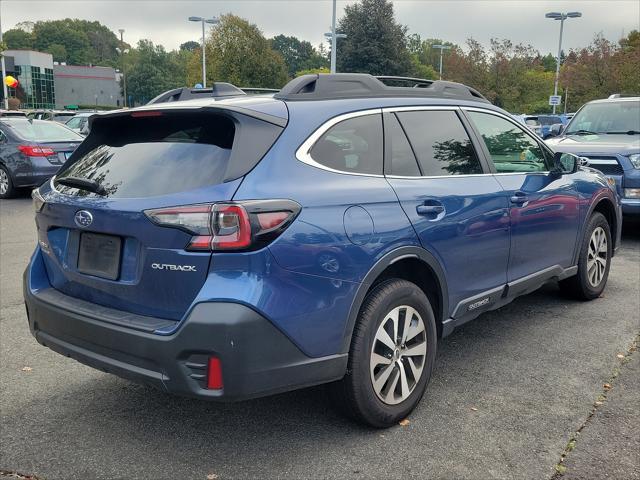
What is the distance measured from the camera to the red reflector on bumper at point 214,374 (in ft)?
9.06

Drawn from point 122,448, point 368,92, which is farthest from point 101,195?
point 368,92

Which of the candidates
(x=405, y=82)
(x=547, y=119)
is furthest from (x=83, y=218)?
(x=547, y=119)

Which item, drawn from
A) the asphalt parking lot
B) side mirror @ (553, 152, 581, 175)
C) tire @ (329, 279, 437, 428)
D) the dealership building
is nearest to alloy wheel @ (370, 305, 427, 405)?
tire @ (329, 279, 437, 428)

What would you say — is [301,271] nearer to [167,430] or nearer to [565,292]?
[167,430]

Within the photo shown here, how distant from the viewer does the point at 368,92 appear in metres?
3.71

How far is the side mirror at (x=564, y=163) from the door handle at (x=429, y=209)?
183 centimetres

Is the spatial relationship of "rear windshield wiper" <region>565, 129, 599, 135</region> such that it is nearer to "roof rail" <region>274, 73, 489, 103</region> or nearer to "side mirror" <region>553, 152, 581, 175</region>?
"side mirror" <region>553, 152, 581, 175</region>

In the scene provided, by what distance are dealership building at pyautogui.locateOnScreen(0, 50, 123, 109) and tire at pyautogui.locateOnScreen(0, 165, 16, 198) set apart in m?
69.9

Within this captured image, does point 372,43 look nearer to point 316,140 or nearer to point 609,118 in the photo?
point 609,118

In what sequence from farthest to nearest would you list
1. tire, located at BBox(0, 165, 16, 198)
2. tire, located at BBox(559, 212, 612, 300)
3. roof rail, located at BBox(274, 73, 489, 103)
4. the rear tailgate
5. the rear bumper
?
tire, located at BBox(0, 165, 16, 198) < tire, located at BBox(559, 212, 612, 300) < roof rail, located at BBox(274, 73, 489, 103) < the rear tailgate < the rear bumper

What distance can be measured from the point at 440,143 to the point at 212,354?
208cm

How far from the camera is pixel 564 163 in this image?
5.23 m

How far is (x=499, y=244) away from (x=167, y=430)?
7.76ft

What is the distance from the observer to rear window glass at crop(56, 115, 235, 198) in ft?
9.84
